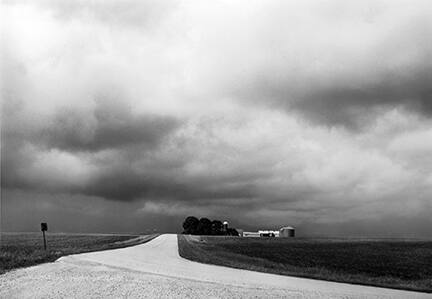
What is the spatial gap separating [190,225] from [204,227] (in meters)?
4.85

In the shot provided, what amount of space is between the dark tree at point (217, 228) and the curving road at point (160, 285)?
133483 millimetres

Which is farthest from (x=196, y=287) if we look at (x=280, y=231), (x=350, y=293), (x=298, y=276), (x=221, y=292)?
(x=280, y=231)

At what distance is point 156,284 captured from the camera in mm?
23531

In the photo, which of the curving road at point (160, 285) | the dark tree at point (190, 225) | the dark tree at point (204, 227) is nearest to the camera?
the curving road at point (160, 285)

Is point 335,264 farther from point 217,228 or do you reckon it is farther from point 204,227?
point 217,228

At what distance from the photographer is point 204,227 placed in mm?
161250

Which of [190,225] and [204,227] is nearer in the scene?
[204,227]

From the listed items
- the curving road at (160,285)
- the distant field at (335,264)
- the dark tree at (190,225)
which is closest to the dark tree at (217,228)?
the dark tree at (190,225)

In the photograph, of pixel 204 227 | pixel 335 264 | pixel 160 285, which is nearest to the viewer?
pixel 160 285

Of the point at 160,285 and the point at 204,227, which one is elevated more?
the point at 160,285

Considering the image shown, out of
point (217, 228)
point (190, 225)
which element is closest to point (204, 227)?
point (190, 225)

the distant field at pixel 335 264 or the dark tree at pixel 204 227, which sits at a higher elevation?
the distant field at pixel 335 264

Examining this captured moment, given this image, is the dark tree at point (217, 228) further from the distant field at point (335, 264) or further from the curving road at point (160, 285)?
the curving road at point (160, 285)

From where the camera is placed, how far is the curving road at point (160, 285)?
21938 mm
